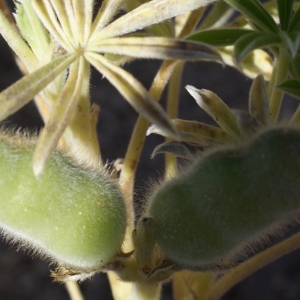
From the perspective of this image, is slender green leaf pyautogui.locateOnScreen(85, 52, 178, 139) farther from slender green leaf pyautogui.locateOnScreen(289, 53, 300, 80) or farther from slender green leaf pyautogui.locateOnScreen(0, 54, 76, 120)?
slender green leaf pyautogui.locateOnScreen(289, 53, 300, 80)

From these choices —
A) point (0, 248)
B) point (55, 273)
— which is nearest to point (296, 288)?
point (0, 248)

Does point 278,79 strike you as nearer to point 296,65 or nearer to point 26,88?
point 296,65

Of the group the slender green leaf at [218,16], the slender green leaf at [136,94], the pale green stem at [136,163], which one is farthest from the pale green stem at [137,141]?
the slender green leaf at [218,16]

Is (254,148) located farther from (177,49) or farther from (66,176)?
(66,176)

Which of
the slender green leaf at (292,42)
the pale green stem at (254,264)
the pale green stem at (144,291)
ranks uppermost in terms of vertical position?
the slender green leaf at (292,42)

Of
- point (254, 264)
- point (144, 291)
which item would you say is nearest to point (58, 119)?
point (144, 291)

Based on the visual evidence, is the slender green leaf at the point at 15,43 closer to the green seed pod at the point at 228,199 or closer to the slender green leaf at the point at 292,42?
the green seed pod at the point at 228,199

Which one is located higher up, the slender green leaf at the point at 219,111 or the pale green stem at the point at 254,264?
the slender green leaf at the point at 219,111
